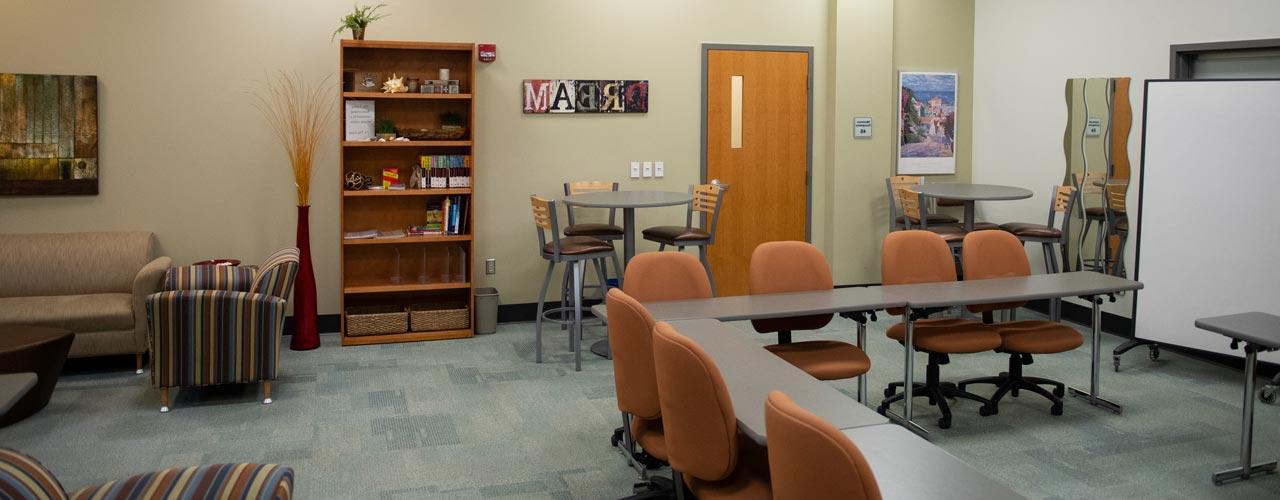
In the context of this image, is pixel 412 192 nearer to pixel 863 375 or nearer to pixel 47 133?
pixel 47 133

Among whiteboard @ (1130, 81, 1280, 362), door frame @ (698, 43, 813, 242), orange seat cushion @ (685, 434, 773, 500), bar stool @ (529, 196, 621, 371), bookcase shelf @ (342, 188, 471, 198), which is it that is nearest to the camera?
orange seat cushion @ (685, 434, 773, 500)

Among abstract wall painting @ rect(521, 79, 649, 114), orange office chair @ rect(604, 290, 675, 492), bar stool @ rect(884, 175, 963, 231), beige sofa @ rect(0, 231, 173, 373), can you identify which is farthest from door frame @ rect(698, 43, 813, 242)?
orange office chair @ rect(604, 290, 675, 492)

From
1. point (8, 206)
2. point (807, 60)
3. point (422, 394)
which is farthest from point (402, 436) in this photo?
point (807, 60)

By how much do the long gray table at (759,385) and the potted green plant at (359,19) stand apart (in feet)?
12.6

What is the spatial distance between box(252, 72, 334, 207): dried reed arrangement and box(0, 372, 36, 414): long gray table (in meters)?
3.94

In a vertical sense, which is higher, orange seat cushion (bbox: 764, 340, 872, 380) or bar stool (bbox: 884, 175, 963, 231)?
bar stool (bbox: 884, 175, 963, 231)

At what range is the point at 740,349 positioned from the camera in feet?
12.9

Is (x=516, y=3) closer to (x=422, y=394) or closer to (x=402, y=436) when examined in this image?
(x=422, y=394)

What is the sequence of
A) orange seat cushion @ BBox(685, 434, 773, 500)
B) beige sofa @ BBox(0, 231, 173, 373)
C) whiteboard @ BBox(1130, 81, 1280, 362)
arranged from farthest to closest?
beige sofa @ BBox(0, 231, 173, 373), whiteboard @ BBox(1130, 81, 1280, 362), orange seat cushion @ BBox(685, 434, 773, 500)

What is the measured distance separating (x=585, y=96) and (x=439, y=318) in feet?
6.46

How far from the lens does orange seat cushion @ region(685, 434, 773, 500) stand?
3141mm

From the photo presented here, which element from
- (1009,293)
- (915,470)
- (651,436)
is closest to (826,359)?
(1009,293)

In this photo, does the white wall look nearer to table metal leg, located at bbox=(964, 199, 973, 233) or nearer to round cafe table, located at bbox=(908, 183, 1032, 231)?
round cafe table, located at bbox=(908, 183, 1032, 231)

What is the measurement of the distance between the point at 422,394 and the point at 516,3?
316 centimetres
